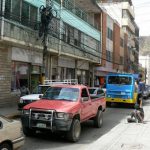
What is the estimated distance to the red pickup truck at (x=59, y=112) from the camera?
11.3 m

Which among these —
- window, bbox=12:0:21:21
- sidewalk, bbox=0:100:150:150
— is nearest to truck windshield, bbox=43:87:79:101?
sidewalk, bbox=0:100:150:150

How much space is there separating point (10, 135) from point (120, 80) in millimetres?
19875

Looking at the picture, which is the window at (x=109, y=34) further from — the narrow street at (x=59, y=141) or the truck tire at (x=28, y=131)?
the truck tire at (x=28, y=131)

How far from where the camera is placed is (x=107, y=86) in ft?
91.5

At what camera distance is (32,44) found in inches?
957

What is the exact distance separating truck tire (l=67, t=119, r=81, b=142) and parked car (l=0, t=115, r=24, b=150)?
294 cm

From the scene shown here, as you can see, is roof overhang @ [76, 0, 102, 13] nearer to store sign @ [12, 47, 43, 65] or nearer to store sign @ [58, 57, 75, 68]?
store sign @ [58, 57, 75, 68]

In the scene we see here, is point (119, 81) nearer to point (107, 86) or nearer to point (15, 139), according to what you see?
point (107, 86)

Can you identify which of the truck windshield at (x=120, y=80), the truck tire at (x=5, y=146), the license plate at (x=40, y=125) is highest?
the truck windshield at (x=120, y=80)

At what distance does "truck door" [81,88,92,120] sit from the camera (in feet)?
42.1

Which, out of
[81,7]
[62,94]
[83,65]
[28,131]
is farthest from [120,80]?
[28,131]

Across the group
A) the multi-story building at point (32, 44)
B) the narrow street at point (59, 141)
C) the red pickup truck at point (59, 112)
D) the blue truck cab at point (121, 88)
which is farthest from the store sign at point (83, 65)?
the red pickup truck at point (59, 112)

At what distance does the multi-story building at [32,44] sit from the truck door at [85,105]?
7572 millimetres

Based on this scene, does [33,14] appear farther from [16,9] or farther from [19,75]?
[19,75]
